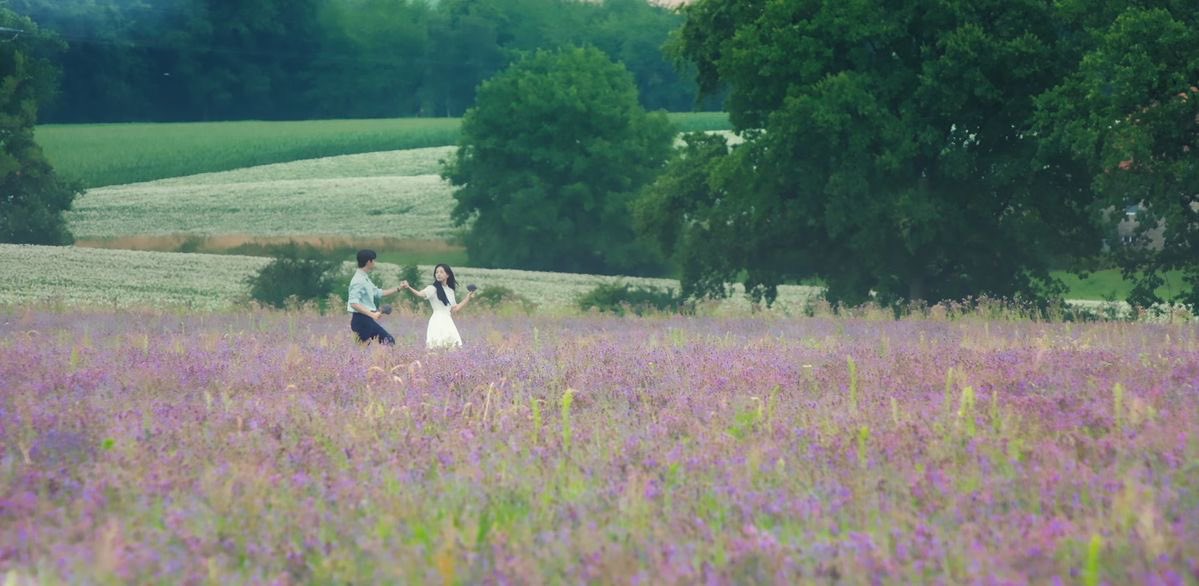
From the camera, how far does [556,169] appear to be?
69.4 meters

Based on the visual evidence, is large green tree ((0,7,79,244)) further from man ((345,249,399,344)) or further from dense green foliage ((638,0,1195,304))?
man ((345,249,399,344))

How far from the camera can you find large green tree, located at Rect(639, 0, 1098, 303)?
106ft

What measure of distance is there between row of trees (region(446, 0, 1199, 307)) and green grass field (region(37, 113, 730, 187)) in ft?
119

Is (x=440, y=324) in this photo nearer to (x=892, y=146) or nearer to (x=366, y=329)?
(x=366, y=329)

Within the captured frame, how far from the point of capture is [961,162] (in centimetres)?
3291

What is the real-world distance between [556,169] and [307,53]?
27.7 meters

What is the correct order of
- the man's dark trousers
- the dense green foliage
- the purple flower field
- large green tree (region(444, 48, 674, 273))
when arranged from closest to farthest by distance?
the purple flower field
the man's dark trousers
the dense green foliage
large green tree (region(444, 48, 674, 273))

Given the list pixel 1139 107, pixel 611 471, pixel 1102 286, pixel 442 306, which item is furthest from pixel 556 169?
pixel 611 471

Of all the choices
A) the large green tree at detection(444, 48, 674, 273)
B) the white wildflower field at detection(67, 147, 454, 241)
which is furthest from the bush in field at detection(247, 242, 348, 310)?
the white wildflower field at detection(67, 147, 454, 241)

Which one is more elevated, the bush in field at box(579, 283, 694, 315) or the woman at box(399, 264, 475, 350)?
the woman at box(399, 264, 475, 350)

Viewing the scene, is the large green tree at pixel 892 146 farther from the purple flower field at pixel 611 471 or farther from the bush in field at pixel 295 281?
the purple flower field at pixel 611 471

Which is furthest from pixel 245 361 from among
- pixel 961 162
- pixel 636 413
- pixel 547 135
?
pixel 547 135

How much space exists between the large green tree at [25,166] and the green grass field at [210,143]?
9.03 m

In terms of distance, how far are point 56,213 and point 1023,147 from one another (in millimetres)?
42046
